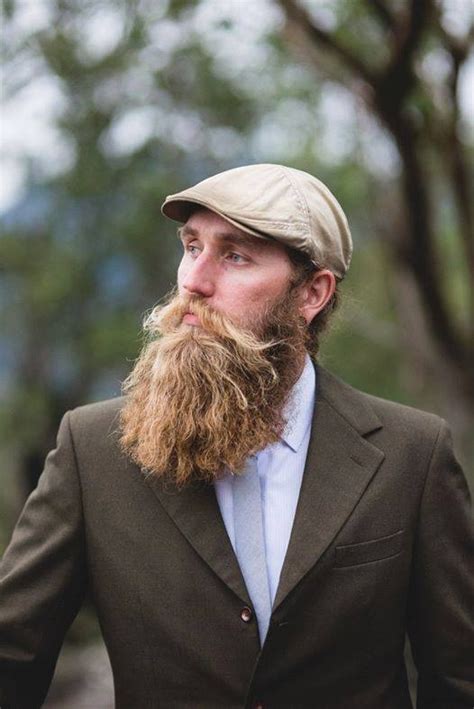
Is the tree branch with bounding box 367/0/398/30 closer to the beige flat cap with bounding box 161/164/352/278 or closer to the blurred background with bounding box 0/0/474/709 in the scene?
the blurred background with bounding box 0/0/474/709

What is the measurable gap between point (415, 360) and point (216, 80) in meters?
6.53

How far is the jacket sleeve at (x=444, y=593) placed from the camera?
9.03 ft

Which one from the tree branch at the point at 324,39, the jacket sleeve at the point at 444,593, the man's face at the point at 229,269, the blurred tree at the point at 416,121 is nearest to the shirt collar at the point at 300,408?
the man's face at the point at 229,269

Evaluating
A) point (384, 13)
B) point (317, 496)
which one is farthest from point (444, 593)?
point (384, 13)

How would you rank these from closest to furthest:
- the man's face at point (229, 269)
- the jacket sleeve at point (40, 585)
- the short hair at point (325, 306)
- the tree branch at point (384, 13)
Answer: the jacket sleeve at point (40, 585) < the man's face at point (229, 269) < the short hair at point (325, 306) < the tree branch at point (384, 13)

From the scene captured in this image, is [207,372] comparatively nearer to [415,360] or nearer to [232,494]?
[232,494]

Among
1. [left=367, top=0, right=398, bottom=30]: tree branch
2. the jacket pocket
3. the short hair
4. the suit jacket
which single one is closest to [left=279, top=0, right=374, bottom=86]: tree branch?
[left=367, top=0, right=398, bottom=30]: tree branch

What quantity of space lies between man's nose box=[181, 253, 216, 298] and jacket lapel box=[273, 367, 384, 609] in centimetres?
50

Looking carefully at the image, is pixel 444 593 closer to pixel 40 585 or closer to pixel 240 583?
pixel 240 583

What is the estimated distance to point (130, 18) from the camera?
28.2 feet

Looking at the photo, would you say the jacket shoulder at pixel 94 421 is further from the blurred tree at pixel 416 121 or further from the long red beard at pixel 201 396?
the blurred tree at pixel 416 121

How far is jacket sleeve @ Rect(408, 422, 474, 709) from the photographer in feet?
9.03

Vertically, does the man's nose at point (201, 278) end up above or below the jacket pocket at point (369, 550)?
above

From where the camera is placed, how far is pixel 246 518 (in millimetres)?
2639
